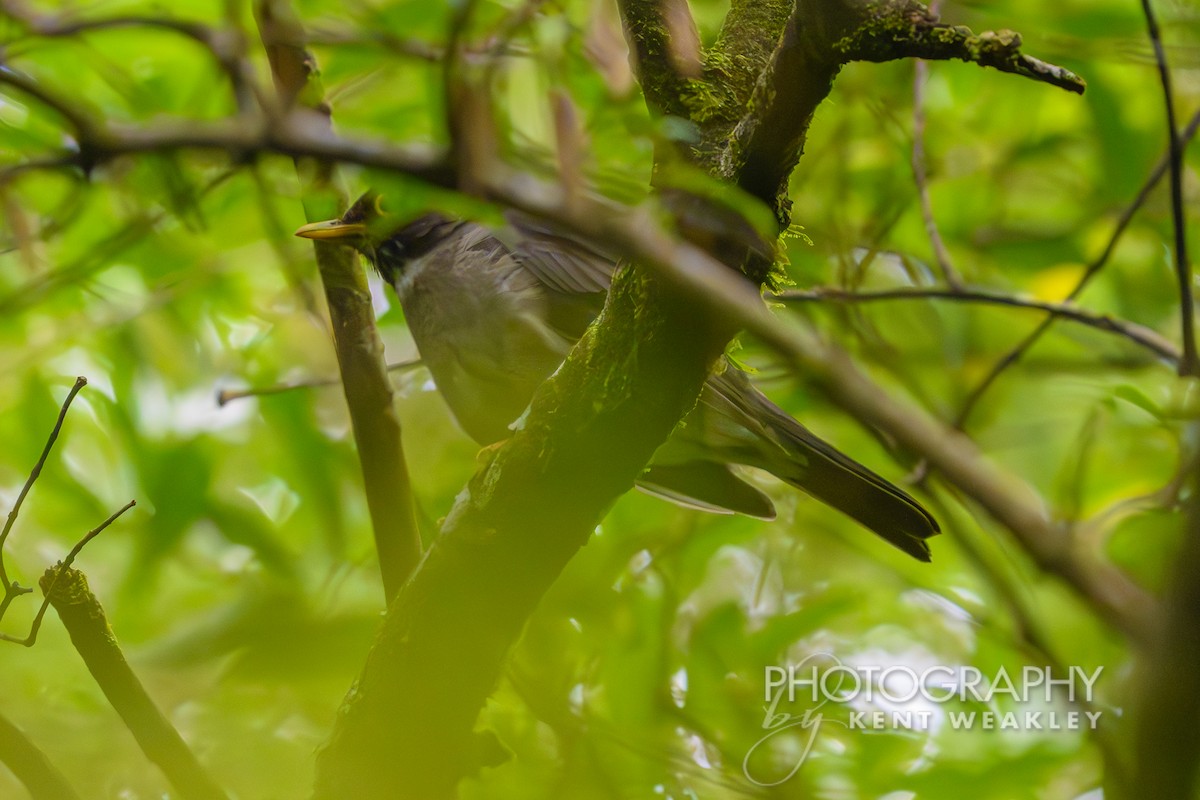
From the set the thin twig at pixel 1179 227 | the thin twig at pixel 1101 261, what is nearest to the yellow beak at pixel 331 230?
the thin twig at pixel 1101 261

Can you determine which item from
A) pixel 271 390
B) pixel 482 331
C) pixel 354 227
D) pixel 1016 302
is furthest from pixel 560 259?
pixel 1016 302

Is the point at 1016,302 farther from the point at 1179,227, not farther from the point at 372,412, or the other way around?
the point at 372,412

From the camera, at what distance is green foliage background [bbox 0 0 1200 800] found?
2.88m

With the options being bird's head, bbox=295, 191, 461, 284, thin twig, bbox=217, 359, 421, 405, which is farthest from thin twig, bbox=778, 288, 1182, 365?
thin twig, bbox=217, 359, 421, 405

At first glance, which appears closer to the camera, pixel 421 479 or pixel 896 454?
pixel 896 454

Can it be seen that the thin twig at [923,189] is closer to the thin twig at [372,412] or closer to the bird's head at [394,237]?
the bird's head at [394,237]

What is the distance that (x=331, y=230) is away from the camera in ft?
12.3

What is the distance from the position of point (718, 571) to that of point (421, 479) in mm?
1263

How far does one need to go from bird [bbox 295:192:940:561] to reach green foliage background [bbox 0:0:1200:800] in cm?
19

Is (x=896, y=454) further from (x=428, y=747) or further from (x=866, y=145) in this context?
(x=428, y=747)

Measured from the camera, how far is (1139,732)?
37.2 inches

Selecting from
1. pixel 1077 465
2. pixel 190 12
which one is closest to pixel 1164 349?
pixel 1077 465

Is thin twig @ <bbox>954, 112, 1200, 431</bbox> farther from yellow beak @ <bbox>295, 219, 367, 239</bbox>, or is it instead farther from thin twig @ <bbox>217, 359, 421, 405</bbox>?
yellow beak @ <bbox>295, 219, 367, 239</bbox>

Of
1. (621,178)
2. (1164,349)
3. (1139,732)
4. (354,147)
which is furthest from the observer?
(1164,349)
